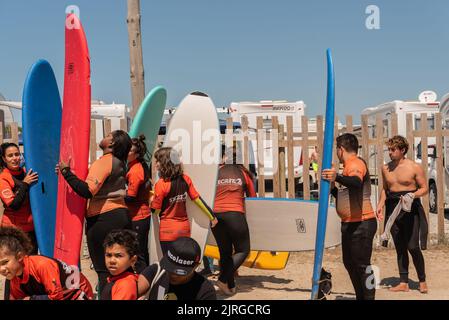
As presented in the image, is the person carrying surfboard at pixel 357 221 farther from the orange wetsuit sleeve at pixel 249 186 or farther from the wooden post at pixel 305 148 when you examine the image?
the wooden post at pixel 305 148

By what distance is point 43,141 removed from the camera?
4.77 metres

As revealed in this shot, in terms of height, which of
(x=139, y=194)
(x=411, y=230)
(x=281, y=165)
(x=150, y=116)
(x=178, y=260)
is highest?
(x=150, y=116)

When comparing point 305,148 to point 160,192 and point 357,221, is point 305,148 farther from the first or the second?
point 160,192

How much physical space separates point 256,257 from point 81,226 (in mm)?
2263

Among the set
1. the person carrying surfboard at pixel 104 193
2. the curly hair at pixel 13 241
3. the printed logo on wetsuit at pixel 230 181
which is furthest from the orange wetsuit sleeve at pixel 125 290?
the printed logo on wetsuit at pixel 230 181

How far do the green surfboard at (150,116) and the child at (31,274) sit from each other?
2.81m

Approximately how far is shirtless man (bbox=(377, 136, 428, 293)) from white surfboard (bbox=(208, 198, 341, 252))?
2.70 ft

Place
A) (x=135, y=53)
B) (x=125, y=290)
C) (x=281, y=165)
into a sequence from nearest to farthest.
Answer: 1. (x=125, y=290)
2. (x=135, y=53)
3. (x=281, y=165)

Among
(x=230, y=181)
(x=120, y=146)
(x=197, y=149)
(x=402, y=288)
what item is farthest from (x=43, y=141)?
(x=402, y=288)

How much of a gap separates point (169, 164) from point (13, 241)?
1.79m

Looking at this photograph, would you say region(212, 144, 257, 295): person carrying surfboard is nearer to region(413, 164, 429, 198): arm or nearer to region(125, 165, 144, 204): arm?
region(125, 165, 144, 204): arm

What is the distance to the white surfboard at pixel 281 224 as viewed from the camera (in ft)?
18.1

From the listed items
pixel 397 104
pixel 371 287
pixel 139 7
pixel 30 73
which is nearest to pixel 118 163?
pixel 30 73
